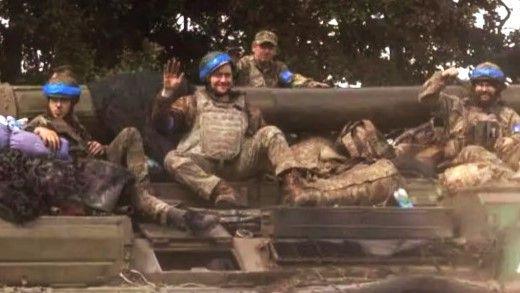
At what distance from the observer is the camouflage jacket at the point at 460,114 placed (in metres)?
10.4

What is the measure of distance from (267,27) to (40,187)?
11.7m

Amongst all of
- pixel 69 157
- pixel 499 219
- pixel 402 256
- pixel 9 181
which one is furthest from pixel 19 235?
pixel 499 219

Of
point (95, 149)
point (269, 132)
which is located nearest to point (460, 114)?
point (269, 132)

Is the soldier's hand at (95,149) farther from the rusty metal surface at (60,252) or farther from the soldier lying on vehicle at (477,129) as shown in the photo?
the soldier lying on vehicle at (477,129)

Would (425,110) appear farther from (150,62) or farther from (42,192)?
(150,62)

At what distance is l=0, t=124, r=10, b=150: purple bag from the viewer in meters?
8.49

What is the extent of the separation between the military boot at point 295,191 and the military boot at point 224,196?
0.34 metres

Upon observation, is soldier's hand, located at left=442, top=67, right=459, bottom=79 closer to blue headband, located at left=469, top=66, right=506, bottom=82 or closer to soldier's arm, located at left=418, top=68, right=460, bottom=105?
soldier's arm, located at left=418, top=68, right=460, bottom=105

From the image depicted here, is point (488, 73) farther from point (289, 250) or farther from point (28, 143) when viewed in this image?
point (28, 143)

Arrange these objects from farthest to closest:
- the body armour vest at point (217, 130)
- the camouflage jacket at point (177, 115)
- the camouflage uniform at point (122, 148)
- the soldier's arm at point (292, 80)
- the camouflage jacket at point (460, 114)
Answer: the soldier's arm at point (292, 80) → the camouflage jacket at point (460, 114) → the camouflage jacket at point (177, 115) → the body armour vest at point (217, 130) → the camouflage uniform at point (122, 148)

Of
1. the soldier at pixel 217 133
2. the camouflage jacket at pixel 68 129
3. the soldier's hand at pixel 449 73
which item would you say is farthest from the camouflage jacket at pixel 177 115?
the soldier's hand at pixel 449 73

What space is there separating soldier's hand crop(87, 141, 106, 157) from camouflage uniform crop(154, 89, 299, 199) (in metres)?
0.49

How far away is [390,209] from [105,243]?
186cm

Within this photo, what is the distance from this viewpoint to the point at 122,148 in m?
9.50
